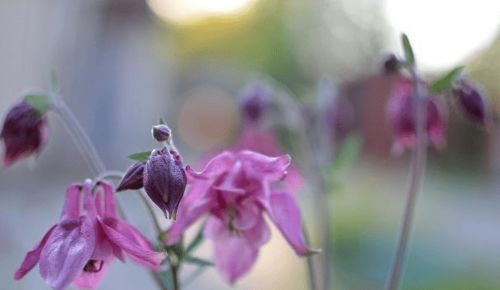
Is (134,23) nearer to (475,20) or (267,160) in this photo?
(475,20)

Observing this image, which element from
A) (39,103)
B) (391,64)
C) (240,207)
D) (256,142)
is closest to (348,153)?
(256,142)

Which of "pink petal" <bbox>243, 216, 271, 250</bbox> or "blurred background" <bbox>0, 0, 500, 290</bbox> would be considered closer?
"pink petal" <bbox>243, 216, 271, 250</bbox>

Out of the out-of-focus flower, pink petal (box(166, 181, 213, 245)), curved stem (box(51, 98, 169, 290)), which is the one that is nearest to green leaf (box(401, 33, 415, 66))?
the out-of-focus flower

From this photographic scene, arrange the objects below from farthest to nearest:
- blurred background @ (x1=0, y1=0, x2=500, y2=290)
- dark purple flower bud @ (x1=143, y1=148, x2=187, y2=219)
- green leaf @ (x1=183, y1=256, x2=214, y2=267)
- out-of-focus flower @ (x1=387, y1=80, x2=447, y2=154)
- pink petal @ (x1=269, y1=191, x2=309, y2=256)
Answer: blurred background @ (x1=0, y1=0, x2=500, y2=290), out-of-focus flower @ (x1=387, y1=80, x2=447, y2=154), green leaf @ (x1=183, y1=256, x2=214, y2=267), pink petal @ (x1=269, y1=191, x2=309, y2=256), dark purple flower bud @ (x1=143, y1=148, x2=187, y2=219)

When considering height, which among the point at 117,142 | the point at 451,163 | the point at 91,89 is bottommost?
the point at 451,163

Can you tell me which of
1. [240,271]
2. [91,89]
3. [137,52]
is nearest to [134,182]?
[240,271]

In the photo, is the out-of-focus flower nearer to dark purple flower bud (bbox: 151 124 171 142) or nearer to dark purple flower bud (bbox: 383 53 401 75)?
dark purple flower bud (bbox: 383 53 401 75)

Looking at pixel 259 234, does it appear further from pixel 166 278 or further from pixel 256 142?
pixel 256 142
